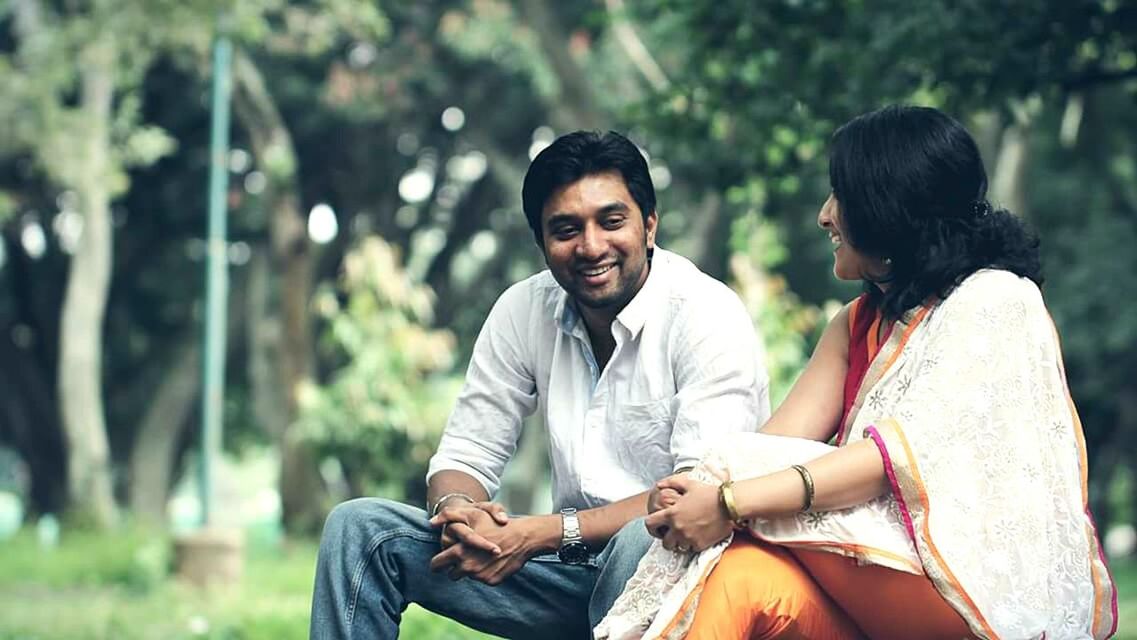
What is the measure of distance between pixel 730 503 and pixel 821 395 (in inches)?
21.7

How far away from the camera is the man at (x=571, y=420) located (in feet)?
13.1

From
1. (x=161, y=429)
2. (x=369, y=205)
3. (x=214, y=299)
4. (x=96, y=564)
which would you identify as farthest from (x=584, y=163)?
(x=161, y=429)

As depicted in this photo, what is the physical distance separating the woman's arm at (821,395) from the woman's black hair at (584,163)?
0.61 m

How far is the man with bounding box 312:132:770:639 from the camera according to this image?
3.99m

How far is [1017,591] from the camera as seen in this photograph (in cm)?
343

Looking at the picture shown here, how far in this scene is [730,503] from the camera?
11.3 ft

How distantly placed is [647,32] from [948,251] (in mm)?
13528

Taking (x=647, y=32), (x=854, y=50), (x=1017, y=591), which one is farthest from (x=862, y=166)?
(x=647, y=32)

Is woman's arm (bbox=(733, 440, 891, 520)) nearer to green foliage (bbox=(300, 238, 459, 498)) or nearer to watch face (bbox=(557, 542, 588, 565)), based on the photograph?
watch face (bbox=(557, 542, 588, 565))

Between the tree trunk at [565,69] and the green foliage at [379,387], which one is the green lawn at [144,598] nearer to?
the green foliage at [379,387]

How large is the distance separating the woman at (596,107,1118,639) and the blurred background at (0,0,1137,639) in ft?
11.4

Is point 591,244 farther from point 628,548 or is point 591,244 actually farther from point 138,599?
point 138,599

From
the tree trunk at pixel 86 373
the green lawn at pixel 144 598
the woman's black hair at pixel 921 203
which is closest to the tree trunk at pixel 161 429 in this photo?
the tree trunk at pixel 86 373

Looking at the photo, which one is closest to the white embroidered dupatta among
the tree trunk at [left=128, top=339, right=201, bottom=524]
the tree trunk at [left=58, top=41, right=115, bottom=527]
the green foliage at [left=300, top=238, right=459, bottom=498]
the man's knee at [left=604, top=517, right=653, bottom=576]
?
the man's knee at [left=604, top=517, right=653, bottom=576]
